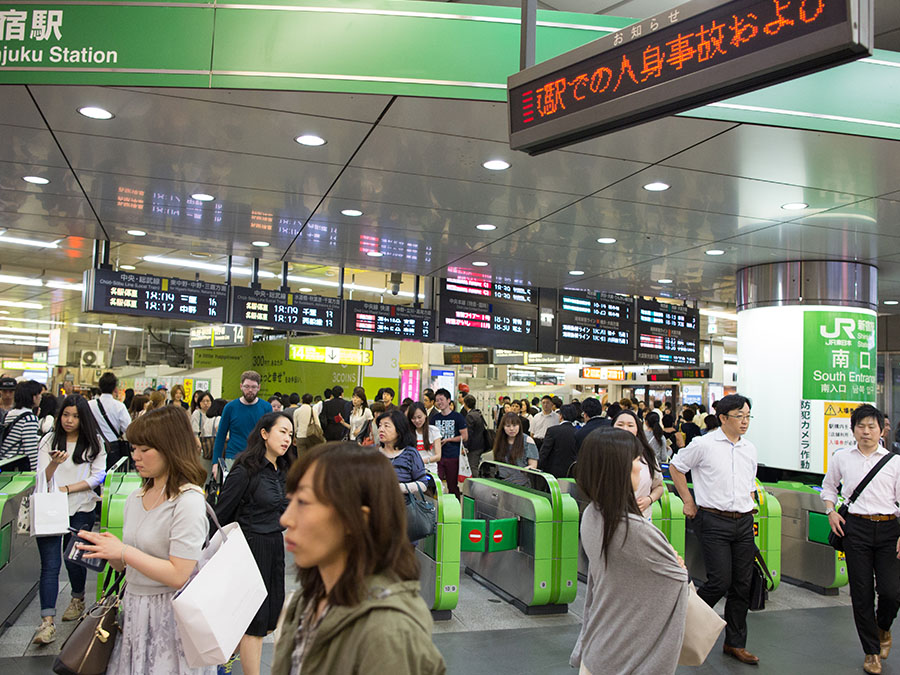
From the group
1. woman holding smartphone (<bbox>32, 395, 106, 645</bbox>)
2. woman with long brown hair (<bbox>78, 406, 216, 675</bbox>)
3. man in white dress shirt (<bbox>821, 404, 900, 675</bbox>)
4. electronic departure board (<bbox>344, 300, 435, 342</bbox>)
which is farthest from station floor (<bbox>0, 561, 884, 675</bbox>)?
electronic departure board (<bbox>344, 300, 435, 342</bbox>)

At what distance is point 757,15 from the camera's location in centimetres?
278

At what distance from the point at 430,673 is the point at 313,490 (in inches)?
15.8

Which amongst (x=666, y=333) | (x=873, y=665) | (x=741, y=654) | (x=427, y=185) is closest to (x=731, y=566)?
(x=741, y=654)

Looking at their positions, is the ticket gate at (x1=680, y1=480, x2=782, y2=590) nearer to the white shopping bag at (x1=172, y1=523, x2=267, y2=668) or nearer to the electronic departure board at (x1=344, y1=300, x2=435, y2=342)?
the white shopping bag at (x1=172, y1=523, x2=267, y2=668)

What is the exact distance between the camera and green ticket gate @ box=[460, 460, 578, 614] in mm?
6031

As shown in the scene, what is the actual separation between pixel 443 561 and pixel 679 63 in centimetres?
397

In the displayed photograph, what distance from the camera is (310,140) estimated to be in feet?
17.2

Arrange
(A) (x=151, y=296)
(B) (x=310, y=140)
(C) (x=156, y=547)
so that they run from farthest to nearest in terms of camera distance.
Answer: (A) (x=151, y=296) < (B) (x=310, y=140) < (C) (x=156, y=547)

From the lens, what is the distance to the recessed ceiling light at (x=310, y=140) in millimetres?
5172

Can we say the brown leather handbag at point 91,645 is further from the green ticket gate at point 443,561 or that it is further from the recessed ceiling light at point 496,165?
the recessed ceiling light at point 496,165

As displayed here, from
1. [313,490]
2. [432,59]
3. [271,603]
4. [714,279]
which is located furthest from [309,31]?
[714,279]

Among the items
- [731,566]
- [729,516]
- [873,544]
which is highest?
[729,516]

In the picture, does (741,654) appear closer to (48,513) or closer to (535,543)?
(535,543)

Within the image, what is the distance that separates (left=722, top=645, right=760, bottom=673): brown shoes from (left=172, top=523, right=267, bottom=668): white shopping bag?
141 inches
